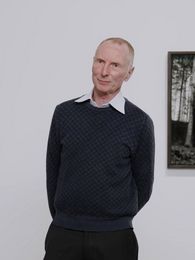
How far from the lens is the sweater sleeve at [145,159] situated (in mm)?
1693

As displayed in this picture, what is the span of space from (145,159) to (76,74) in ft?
3.25

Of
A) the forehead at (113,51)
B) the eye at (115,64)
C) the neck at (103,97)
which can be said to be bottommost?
the neck at (103,97)

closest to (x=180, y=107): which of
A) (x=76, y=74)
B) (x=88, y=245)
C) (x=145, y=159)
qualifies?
(x=76, y=74)

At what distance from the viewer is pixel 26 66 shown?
8.49 ft

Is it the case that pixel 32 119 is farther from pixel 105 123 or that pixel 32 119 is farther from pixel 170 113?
pixel 105 123

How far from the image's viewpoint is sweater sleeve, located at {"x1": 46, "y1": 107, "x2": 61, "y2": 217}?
173 centimetres

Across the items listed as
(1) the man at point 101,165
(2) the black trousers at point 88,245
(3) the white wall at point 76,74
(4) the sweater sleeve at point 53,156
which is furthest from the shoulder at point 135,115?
(3) the white wall at point 76,74

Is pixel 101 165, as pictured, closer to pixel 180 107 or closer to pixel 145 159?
pixel 145 159

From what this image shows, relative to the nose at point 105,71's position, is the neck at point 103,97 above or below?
below

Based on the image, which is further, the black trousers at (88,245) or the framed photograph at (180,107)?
the framed photograph at (180,107)

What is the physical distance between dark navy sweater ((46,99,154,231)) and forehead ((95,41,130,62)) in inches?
6.6

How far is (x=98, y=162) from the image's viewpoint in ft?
5.30

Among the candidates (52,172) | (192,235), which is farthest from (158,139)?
(52,172)

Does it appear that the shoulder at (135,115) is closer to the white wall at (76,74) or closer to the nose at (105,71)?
the nose at (105,71)
